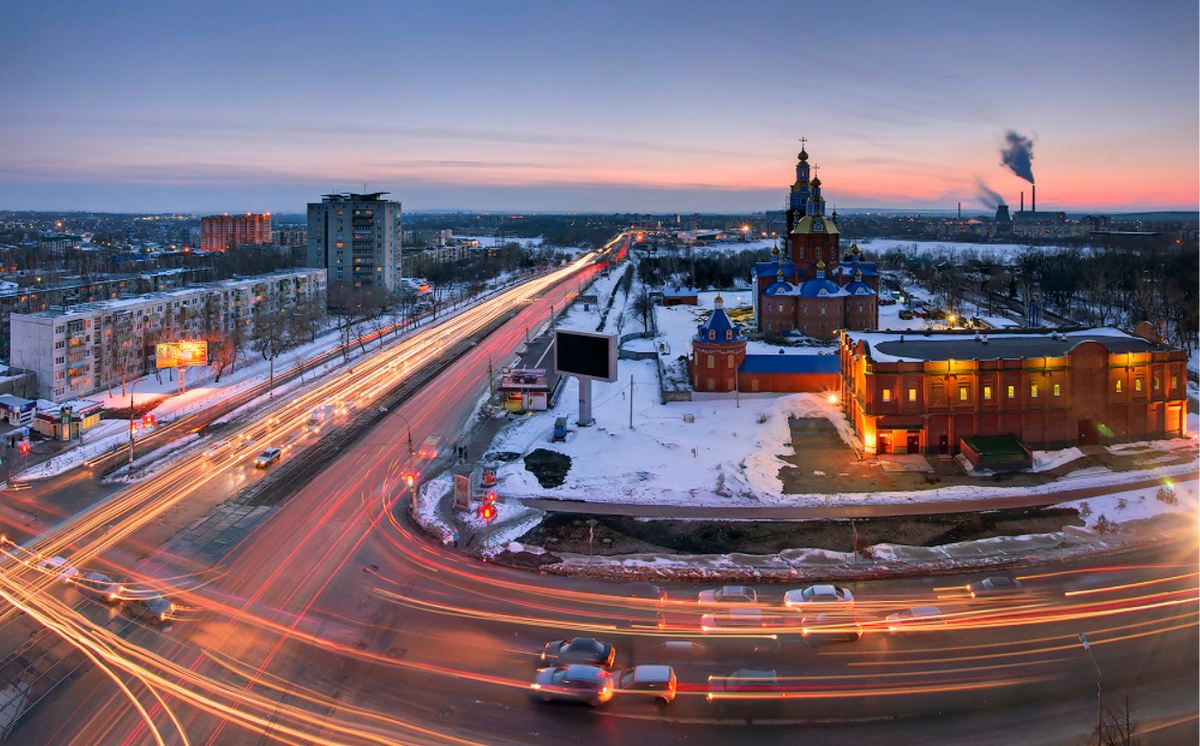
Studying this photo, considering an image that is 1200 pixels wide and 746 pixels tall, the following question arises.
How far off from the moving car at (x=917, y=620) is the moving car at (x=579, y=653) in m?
8.63

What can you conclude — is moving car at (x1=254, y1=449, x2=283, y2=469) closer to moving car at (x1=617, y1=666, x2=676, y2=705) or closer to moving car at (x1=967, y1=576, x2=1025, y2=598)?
moving car at (x1=617, y1=666, x2=676, y2=705)

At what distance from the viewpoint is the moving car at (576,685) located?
778 inches

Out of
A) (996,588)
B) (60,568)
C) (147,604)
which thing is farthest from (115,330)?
(996,588)

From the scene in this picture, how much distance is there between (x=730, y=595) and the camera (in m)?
25.1

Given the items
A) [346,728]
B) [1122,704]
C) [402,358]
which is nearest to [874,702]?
[1122,704]

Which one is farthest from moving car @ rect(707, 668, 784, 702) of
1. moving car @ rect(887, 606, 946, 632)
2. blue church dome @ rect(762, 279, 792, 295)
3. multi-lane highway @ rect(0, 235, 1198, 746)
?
blue church dome @ rect(762, 279, 792, 295)

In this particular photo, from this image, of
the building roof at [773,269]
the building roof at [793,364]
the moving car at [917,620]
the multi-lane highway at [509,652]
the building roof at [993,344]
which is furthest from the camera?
the building roof at [773,269]

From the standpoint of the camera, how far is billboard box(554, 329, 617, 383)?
44.3 meters

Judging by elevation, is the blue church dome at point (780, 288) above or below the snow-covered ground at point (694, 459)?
above

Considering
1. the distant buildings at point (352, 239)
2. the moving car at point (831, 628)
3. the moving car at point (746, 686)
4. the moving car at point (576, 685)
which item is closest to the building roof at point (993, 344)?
the moving car at point (831, 628)

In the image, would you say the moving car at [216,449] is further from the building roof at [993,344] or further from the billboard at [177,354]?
the building roof at [993,344]

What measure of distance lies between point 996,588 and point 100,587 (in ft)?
99.2

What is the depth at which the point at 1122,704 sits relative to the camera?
19.7m

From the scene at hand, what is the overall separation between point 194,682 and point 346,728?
203 inches
